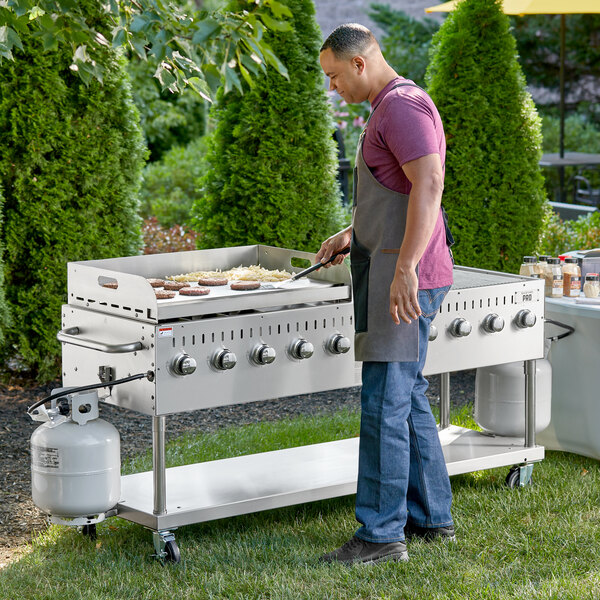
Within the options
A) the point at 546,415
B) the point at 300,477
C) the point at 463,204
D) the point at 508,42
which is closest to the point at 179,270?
the point at 300,477

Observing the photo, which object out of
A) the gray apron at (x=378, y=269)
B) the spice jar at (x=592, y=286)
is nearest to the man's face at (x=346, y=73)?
the gray apron at (x=378, y=269)

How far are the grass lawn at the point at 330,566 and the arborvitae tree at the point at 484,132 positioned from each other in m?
2.44

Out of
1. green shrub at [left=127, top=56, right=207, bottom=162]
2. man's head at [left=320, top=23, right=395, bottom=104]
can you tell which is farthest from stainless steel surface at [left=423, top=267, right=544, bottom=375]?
green shrub at [left=127, top=56, right=207, bottom=162]

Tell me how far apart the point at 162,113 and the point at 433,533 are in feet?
30.1

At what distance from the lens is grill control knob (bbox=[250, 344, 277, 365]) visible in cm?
365

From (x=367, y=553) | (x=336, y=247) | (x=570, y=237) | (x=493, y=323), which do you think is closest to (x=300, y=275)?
(x=336, y=247)

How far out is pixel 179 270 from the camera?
14.0 feet

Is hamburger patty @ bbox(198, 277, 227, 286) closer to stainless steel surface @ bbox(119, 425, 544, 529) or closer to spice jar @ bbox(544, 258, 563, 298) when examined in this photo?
stainless steel surface @ bbox(119, 425, 544, 529)

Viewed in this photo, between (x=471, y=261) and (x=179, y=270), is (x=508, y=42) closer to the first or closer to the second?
(x=471, y=261)

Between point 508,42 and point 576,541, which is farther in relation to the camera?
point 508,42

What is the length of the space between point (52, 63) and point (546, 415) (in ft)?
10.4

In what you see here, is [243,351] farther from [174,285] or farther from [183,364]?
[174,285]

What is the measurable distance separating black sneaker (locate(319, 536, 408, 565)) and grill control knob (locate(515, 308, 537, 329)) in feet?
3.74

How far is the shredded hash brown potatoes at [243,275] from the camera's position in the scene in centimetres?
402
